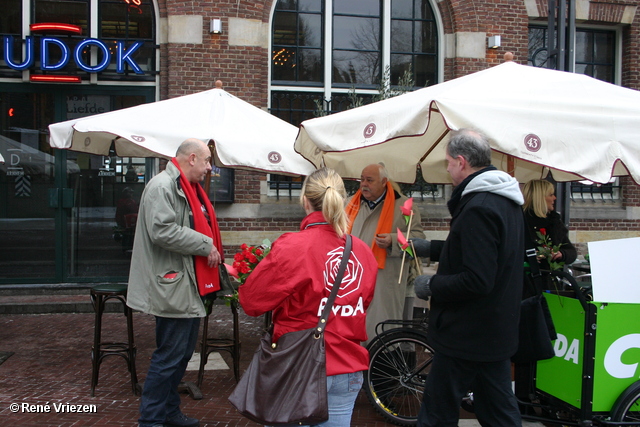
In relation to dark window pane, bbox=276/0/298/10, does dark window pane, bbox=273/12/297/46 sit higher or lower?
lower

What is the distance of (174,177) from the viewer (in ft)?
13.4

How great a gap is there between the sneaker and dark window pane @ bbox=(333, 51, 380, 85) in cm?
706

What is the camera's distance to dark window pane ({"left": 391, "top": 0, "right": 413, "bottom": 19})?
1027 cm

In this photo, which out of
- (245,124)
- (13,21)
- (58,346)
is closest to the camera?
(245,124)

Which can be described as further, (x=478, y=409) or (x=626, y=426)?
(x=626, y=426)

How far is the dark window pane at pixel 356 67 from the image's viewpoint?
10.1 m

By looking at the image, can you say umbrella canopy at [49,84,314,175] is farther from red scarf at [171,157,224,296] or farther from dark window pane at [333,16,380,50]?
dark window pane at [333,16,380,50]

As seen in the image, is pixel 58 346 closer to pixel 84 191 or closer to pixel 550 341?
pixel 84 191

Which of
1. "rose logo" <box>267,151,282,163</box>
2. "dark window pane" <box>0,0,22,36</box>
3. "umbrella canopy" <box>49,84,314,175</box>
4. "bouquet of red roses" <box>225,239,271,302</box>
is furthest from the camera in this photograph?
"dark window pane" <box>0,0,22,36</box>

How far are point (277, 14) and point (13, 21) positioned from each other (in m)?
4.12

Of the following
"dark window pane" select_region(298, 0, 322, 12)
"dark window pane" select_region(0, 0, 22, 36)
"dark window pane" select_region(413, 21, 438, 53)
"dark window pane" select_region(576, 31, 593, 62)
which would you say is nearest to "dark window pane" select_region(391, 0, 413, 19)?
"dark window pane" select_region(413, 21, 438, 53)

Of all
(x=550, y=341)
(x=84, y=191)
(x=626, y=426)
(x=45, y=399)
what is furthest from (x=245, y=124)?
(x=84, y=191)

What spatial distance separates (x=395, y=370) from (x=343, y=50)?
6920 mm

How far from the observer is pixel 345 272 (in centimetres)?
283
